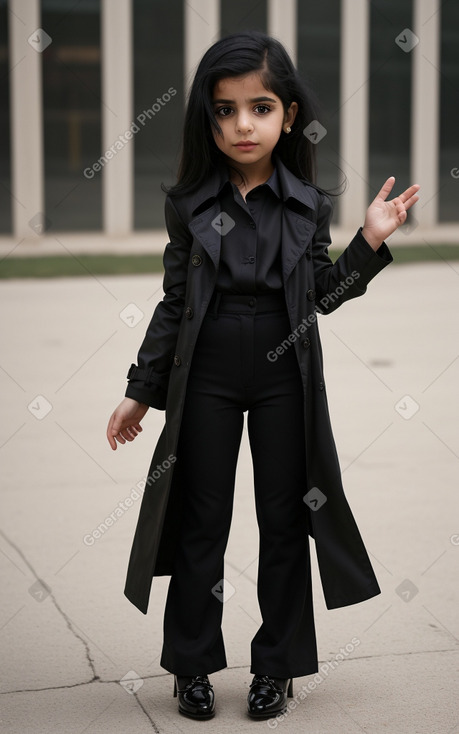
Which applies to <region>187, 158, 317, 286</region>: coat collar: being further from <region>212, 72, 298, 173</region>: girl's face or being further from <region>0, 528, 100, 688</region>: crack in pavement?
<region>0, 528, 100, 688</region>: crack in pavement

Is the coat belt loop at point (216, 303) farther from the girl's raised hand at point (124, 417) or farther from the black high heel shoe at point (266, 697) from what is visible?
the black high heel shoe at point (266, 697)

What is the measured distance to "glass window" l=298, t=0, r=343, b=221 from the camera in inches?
722

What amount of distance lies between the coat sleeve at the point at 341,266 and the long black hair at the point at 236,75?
0.55 feet

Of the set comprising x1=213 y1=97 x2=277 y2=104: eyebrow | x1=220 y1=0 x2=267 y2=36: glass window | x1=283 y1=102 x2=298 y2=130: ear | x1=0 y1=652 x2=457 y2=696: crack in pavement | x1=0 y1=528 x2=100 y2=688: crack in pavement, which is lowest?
x1=0 y1=652 x2=457 y2=696: crack in pavement

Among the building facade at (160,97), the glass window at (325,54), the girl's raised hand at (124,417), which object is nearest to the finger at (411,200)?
the girl's raised hand at (124,417)

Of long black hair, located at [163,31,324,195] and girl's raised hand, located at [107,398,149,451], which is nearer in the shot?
long black hair, located at [163,31,324,195]

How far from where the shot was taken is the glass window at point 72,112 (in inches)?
683

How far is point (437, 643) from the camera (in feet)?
11.6

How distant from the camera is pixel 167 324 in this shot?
296 centimetres

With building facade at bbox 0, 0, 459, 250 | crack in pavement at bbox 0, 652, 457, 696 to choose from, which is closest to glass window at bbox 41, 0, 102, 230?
building facade at bbox 0, 0, 459, 250

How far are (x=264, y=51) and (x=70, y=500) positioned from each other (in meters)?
2.66

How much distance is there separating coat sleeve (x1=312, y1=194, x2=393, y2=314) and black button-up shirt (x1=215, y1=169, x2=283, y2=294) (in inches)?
5.5

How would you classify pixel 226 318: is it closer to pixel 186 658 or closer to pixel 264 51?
pixel 264 51

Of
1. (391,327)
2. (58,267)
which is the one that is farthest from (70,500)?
(58,267)
